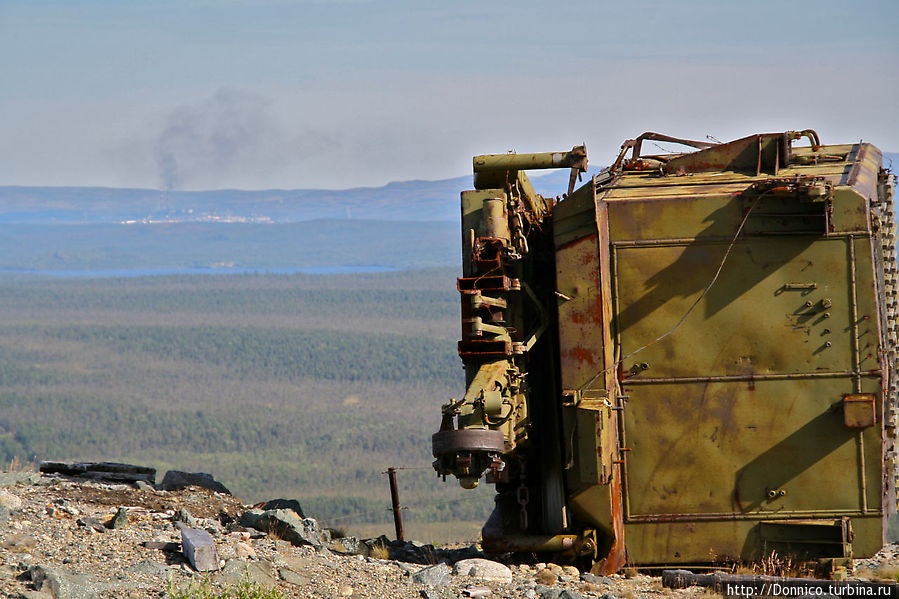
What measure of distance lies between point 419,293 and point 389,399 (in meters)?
56.2

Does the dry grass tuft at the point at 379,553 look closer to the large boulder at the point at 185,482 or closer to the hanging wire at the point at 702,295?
the large boulder at the point at 185,482

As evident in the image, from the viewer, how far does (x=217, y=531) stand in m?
13.1

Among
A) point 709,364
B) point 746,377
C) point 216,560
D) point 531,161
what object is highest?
point 531,161

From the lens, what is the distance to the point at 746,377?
1324cm

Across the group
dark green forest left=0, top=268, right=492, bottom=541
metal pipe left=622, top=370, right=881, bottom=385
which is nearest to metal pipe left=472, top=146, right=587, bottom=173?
metal pipe left=622, top=370, right=881, bottom=385

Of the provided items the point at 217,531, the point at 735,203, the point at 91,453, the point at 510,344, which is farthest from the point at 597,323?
the point at 91,453

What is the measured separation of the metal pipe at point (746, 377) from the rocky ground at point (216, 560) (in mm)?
2010

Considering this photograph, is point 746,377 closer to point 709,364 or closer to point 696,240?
point 709,364

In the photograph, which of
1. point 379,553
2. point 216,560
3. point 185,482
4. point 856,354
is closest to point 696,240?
point 856,354

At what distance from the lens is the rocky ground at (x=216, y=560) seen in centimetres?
1091

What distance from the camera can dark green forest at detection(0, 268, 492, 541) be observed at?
8700cm

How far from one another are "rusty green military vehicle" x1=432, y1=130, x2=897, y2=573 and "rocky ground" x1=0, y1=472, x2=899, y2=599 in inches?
37.2

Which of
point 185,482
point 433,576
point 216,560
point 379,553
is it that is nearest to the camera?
point 216,560

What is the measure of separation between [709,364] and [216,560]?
5289 millimetres
